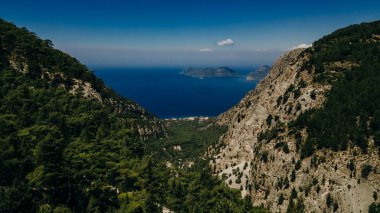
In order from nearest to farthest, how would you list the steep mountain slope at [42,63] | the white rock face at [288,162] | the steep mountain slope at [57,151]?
the steep mountain slope at [57,151] < the white rock face at [288,162] < the steep mountain slope at [42,63]

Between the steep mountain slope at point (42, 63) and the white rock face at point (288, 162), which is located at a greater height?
the steep mountain slope at point (42, 63)

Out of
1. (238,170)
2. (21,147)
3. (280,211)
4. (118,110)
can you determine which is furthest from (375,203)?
(118,110)

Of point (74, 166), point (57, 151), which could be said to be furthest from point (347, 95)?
point (57, 151)

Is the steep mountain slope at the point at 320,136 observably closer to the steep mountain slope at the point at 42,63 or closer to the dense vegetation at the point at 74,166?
the dense vegetation at the point at 74,166

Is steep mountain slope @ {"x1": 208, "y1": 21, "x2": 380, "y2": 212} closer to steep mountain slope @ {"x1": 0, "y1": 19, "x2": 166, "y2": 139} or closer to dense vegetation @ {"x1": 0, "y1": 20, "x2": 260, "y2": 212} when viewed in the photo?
dense vegetation @ {"x1": 0, "y1": 20, "x2": 260, "y2": 212}

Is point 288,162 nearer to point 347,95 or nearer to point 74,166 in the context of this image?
point 347,95

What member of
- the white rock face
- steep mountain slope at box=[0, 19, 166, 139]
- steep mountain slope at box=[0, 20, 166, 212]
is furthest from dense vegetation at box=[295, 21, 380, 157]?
steep mountain slope at box=[0, 19, 166, 139]

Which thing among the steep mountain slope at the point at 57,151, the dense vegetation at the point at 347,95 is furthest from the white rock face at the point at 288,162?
the steep mountain slope at the point at 57,151

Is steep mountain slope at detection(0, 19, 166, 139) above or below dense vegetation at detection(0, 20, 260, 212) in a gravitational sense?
above

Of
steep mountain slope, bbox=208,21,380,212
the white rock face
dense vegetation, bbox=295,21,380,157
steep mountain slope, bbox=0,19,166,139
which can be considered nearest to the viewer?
the white rock face
